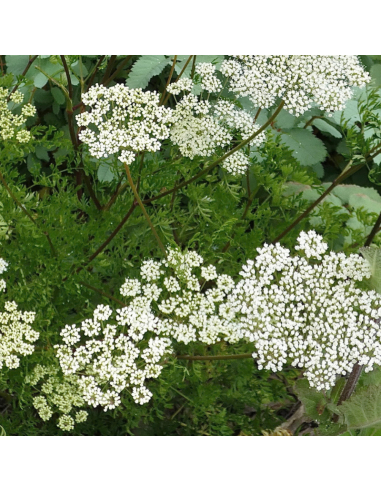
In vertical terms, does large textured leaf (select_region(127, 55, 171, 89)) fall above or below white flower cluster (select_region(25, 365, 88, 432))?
above

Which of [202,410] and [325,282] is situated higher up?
[325,282]

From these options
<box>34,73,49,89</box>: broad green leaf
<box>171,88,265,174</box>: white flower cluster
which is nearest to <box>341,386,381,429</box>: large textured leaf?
<box>171,88,265,174</box>: white flower cluster

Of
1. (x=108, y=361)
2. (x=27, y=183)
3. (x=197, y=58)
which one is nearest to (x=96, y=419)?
(x=108, y=361)

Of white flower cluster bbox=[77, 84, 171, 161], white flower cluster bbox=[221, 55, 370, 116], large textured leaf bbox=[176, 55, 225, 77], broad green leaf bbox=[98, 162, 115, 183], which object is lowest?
broad green leaf bbox=[98, 162, 115, 183]

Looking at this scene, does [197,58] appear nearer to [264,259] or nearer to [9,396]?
[264,259]

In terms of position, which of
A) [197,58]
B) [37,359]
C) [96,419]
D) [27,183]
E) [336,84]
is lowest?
[96,419]

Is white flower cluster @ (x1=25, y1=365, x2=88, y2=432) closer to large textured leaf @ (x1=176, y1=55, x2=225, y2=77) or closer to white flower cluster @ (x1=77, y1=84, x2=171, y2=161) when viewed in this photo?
white flower cluster @ (x1=77, y1=84, x2=171, y2=161)
